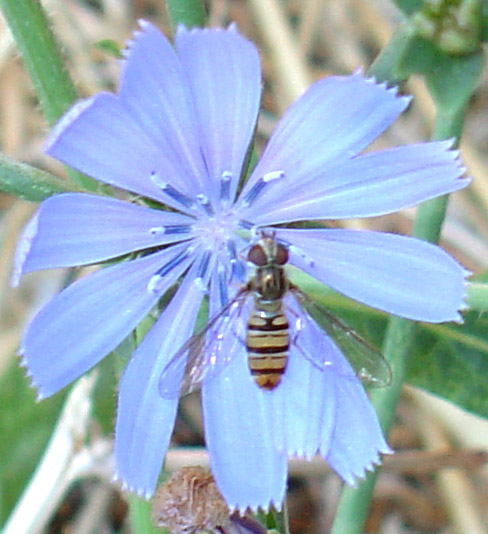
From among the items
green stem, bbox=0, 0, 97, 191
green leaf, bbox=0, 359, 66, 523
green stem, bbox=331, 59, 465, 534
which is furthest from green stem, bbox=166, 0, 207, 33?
green leaf, bbox=0, 359, 66, 523

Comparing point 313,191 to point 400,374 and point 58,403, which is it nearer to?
point 400,374

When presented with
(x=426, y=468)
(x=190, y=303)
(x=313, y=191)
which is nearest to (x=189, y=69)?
(x=313, y=191)

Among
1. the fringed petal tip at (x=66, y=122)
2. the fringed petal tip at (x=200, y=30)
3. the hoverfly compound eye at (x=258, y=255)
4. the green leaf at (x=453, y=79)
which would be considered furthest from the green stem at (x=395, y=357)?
the fringed petal tip at (x=66, y=122)

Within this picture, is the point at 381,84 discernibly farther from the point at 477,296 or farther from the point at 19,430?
the point at 19,430

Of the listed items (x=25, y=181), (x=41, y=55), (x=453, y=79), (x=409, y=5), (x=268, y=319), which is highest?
(x=41, y=55)

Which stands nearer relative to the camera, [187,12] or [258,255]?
[187,12]

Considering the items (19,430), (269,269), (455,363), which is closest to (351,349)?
(269,269)
